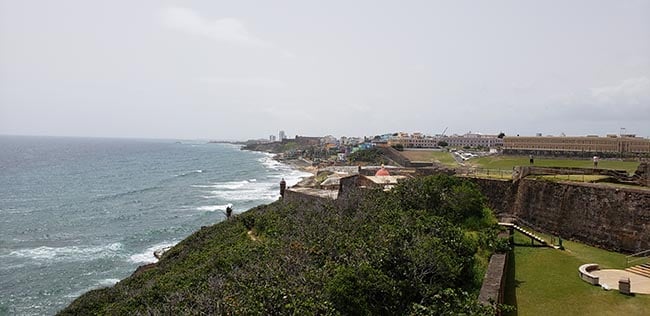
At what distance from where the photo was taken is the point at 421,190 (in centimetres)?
1745

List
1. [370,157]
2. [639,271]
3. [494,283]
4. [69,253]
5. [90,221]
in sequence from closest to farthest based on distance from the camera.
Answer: [494,283]
[639,271]
[69,253]
[90,221]
[370,157]

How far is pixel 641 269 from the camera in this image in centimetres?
1245

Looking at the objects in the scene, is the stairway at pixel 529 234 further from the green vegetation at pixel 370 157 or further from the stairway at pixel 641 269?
the green vegetation at pixel 370 157

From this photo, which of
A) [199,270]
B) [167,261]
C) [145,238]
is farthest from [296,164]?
[199,270]

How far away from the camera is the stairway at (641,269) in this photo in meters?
12.2

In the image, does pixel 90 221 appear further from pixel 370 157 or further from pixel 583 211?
pixel 370 157

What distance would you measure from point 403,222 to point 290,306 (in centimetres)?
595

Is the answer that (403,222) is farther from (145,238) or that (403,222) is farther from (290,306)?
(145,238)

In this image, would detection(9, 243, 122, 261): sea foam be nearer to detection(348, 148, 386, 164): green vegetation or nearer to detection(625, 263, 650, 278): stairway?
detection(625, 263, 650, 278): stairway

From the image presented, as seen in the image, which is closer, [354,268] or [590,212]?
[354,268]

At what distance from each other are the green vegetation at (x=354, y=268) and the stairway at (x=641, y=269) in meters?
3.59

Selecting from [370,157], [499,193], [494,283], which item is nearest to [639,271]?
[494,283]

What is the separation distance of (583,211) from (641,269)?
4.11 m

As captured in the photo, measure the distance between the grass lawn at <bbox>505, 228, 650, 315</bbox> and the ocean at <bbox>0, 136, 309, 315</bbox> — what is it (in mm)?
19022
